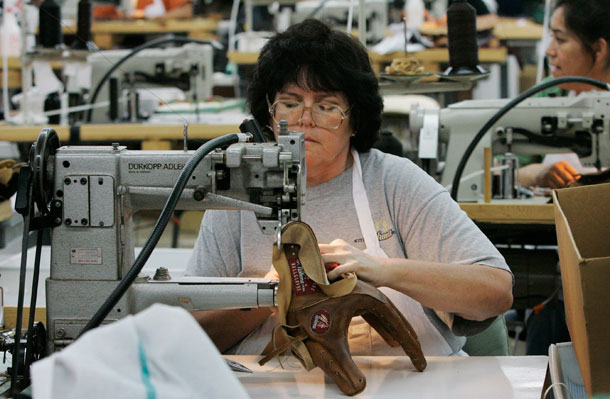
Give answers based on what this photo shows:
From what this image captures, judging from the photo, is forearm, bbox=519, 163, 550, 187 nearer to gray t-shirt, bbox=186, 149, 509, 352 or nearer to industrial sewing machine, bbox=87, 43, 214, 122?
gray t-shirt, bbox=186, 149, 509, 352

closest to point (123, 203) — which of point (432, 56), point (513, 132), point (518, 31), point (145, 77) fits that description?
point (513, 132)

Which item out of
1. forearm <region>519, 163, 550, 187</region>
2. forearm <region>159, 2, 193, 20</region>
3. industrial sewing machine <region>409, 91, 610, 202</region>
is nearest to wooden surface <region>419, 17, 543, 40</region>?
forearm <region>159, 2, 193, 20</region>

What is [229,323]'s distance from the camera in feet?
6.04

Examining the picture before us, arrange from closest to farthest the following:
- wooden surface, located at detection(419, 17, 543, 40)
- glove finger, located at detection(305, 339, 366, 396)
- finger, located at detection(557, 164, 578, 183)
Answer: glove finger, located at detection(305, 339, 366, 396)
finger, located at detection(557, 164, 578, 183)
wooden surface, located at detection(419, 17, 543, 40)

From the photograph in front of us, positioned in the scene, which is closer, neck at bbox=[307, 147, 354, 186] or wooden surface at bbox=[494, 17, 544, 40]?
neck at bbox=[307, 147, 354, 186]

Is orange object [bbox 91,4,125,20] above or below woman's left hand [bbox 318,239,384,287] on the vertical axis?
above

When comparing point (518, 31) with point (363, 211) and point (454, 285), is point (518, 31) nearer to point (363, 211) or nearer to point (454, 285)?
point (363, 211)

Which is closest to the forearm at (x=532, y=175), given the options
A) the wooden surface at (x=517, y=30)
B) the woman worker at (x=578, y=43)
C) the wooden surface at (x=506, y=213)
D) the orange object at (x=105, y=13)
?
the woman worker at (x=578, y=43)

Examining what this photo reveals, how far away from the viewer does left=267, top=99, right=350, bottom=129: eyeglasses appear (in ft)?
6.28

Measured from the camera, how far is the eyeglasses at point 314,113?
191 centimetres

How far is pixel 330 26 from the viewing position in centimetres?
199

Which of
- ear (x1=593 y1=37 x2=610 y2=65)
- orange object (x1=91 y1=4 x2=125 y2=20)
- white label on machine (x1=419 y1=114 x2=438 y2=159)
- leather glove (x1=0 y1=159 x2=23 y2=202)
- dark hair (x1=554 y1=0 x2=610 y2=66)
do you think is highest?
orange object (x1=91 y1=4 x2=125 y2=20)

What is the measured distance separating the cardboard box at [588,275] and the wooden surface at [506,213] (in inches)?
45.5

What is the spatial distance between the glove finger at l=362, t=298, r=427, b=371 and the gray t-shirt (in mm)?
266
